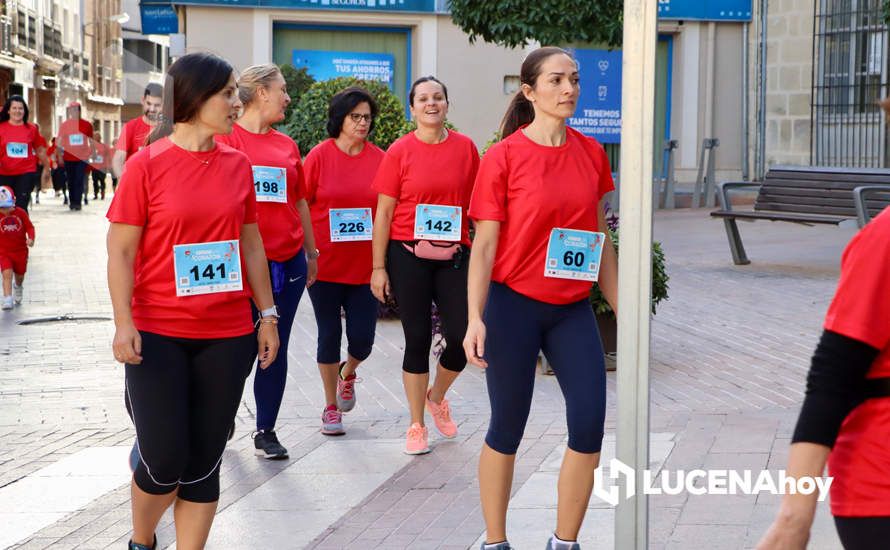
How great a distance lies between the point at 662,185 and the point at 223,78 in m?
20.1

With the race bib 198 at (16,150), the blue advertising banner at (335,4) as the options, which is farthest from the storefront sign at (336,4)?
the race bib 198 at (16,150)

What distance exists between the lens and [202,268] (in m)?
4.23

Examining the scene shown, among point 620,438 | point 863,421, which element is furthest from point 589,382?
point 863,421

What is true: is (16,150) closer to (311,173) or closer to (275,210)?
(311,173)

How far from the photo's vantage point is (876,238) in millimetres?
2293

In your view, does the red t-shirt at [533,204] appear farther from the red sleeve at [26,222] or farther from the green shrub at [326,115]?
the red sleeve at [26,222]

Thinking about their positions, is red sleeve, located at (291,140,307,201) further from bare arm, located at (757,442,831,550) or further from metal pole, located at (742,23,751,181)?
metal pole, located at (742,23,751,181)

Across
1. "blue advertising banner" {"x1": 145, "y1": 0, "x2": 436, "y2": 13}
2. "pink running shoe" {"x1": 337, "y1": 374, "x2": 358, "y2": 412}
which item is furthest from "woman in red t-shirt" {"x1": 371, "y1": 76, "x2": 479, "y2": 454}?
"blue advertising banner" {"x1": 145, "y1": 0, "x2": 436, "y2": 13}

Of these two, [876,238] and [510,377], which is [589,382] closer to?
[510,377]

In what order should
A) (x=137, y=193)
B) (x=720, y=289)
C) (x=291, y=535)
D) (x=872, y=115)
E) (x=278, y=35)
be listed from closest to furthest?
(x=137, y=193) < (x=291, y=535) < (x=720, y=289) < (x=872, y=115) < (x=278, y=35)

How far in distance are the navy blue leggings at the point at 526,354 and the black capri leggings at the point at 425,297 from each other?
1724mm

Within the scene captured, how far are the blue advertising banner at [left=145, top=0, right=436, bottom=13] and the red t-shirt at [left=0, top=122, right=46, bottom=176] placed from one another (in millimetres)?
10305

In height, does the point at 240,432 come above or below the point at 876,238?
below

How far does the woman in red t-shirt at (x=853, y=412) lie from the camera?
2.27m
